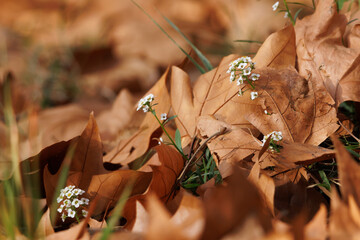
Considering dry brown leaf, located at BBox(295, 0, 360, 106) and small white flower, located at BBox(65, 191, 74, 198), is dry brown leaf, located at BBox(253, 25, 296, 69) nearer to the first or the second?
dry brown leaf, located at BBox(295, 0, 360, 106)

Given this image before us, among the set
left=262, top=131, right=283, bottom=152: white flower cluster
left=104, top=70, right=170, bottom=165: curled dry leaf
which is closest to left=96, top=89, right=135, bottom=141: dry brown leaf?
left=104, top=70, right=170, bottom=165: curled dry leaf

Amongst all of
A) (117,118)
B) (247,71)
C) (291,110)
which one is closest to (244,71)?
(247,71)

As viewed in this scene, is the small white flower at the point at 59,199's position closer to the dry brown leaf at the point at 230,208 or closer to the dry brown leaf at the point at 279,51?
the dry brown leaf at the point at 230,208

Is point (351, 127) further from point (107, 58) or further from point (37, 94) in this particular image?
point (107, 58)

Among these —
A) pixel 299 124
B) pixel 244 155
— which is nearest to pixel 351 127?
pixel 299 124

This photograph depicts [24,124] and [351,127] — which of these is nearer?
[351,127]
